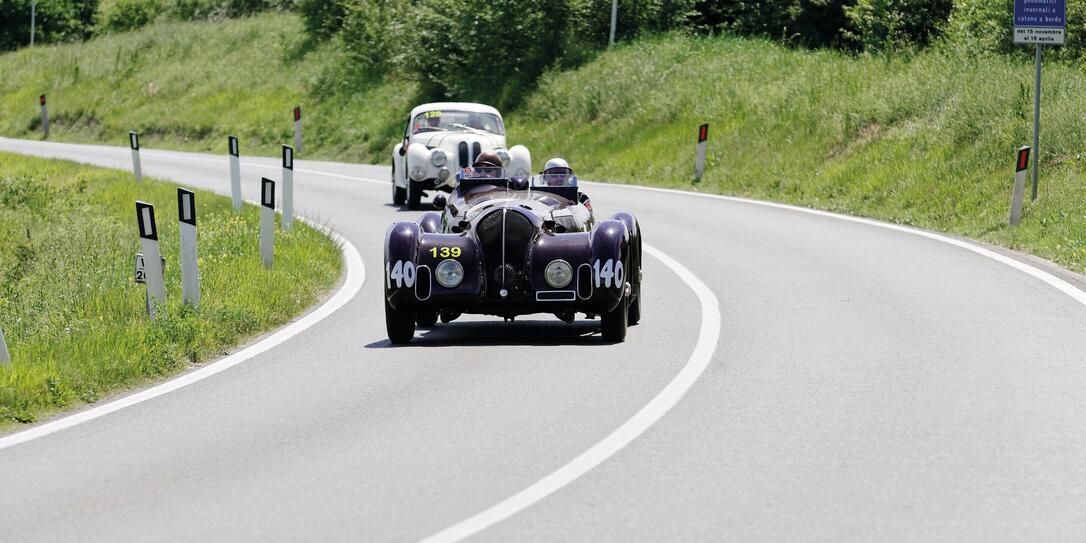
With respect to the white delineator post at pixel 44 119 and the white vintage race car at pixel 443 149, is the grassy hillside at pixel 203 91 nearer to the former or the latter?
the white delineator post at pixel 44 119

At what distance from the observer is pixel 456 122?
78.2 ft

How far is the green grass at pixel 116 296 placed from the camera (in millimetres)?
8906

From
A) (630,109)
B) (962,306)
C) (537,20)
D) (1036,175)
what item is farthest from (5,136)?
(962,306)

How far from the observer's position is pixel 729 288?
13.4 m

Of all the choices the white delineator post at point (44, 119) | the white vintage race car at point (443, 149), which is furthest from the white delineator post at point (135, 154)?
the white delineator post at point (44, 119)

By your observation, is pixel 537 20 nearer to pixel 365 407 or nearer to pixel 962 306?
pixel 962 306

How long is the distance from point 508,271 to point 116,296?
3271 millimetres

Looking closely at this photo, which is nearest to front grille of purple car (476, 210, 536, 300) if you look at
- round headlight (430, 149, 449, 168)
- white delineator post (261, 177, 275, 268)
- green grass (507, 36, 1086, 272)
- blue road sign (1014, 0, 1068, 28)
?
white delineator post (261, 177, 275, 268)

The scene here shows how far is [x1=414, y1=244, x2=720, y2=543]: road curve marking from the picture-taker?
582 cm

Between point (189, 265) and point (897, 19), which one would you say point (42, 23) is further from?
point (189, 265)

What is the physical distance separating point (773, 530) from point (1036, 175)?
13.7m

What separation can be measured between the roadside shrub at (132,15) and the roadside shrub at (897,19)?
4147cm

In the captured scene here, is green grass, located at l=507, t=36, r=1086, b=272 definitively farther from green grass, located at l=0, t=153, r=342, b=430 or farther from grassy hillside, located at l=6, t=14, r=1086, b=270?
green grass, located at l=0, t=153, r=342, b=430

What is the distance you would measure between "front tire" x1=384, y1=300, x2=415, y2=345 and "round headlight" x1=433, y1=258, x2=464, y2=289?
1.12ft
